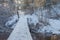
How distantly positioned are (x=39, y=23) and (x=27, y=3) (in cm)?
548

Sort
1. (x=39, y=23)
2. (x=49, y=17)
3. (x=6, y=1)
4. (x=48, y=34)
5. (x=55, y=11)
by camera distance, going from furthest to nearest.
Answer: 1. (x=6, y=1)
2. (x=55, y=11)
3. (x=49, y=17)
4. (x=39, y=23)
5. (x=48, y=34)

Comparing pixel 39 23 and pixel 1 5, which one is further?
pixel 1 5

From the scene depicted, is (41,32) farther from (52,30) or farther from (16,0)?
(16,0)

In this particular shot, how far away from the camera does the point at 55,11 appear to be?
12.0 meters

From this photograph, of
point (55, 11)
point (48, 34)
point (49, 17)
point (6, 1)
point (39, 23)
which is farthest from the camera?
point (6, 1)

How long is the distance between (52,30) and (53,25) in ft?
3.02

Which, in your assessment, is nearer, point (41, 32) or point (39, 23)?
point (41, 32)

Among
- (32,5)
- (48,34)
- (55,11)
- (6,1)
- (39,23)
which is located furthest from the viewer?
(6,1)

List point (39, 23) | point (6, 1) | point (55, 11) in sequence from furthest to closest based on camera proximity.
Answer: point (6, 1), point (55, 11), point (39, 23)

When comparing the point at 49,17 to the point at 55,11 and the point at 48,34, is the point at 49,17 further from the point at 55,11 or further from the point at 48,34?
the point at 48,34

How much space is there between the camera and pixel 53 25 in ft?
30.3

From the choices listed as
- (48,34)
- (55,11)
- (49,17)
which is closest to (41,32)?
(48,34)

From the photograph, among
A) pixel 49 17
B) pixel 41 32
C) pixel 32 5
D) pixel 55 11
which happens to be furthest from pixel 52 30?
pixel 32 5

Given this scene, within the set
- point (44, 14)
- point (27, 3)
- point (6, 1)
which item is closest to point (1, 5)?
point (6, 1)
